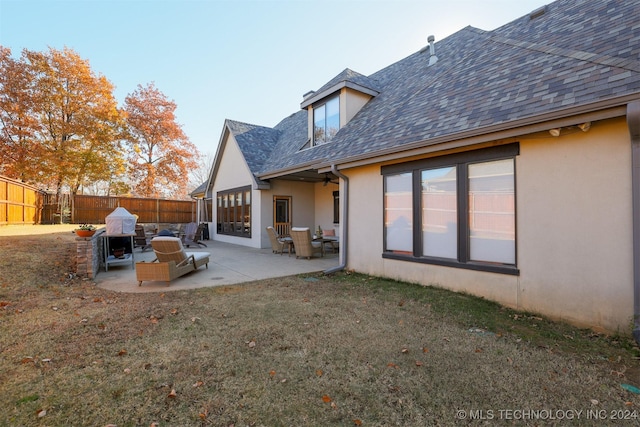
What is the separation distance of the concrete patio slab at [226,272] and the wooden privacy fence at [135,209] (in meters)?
13.5

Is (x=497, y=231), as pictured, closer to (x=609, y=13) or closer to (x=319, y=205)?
(x=609, y=13)

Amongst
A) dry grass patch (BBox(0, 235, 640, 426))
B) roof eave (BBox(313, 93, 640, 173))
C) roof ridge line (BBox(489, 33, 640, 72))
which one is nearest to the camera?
dry grass patch (BBox(0, 235, 640, 426))

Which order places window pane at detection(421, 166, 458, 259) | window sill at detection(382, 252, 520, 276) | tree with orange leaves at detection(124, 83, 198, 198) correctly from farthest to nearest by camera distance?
tree with orange leaves at detection(124, 83, 198, 198) < window pane at detection(421, 166, 458, 259) < window sill at detection(382, 252, 520, 276)

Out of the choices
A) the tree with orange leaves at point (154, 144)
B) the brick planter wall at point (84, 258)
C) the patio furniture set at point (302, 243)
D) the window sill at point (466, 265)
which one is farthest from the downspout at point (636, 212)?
the tree with orange leaves at point (154, 144)

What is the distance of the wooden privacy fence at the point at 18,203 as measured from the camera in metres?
13.9

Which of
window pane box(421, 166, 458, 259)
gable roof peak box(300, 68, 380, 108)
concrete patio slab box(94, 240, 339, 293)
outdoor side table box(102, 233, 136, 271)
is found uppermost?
gable roof peak box(300, 68, 380, 108)

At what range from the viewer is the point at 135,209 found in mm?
22625

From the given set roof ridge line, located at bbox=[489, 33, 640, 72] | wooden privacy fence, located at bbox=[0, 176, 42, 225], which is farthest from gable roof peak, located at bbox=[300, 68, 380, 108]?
wooden privacy fence, located at bbox=[0, 176, 42, 225]

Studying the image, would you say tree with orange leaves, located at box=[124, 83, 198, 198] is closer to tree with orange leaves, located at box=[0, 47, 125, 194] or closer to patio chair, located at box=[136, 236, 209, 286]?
tree with orange leaves, located at box=[0, 47, 125, 194]

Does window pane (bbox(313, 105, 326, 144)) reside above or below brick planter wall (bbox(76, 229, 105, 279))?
above

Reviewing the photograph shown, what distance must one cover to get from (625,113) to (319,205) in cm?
1141

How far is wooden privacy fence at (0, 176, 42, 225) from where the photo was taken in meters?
13.9

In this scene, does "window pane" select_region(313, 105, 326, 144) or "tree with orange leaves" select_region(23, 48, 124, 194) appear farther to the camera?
"tree with orange leaves" select_region(23, 48, 124, 194)

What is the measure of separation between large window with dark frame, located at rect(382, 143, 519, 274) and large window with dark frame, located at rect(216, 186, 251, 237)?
8.63 metres
